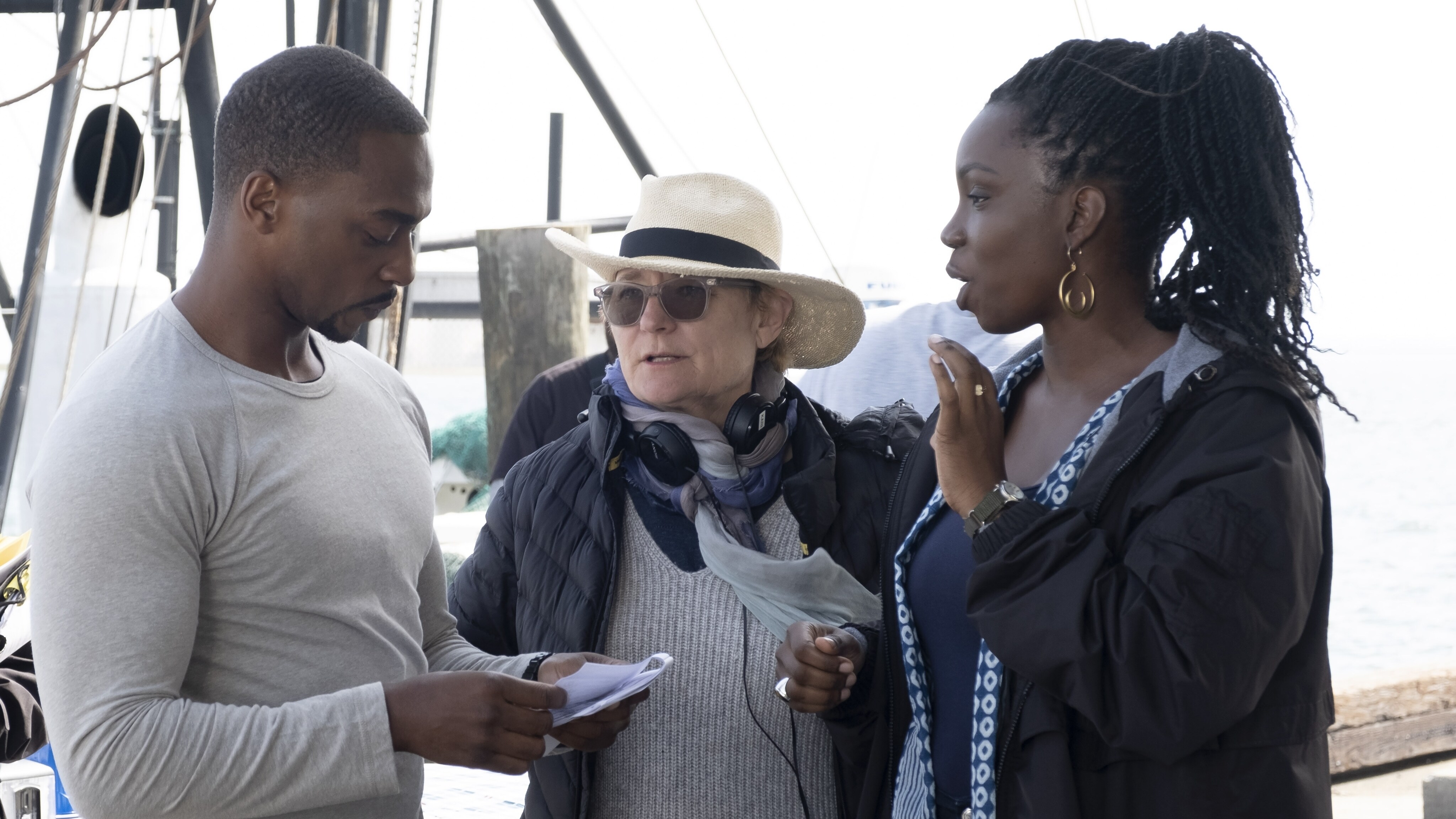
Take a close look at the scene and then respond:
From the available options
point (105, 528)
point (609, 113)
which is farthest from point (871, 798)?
point (609, 113)

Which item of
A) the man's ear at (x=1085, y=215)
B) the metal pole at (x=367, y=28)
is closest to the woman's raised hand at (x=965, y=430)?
the man's ear at (x=1085, y=215)

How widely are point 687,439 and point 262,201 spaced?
3.17 feet

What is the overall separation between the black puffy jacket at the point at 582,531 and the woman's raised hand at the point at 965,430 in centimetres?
60

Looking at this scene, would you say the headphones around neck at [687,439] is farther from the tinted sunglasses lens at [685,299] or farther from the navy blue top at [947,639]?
the navy blue top at [947,639]

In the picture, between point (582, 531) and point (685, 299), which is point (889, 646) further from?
point (685, 299)

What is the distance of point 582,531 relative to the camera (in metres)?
2.37

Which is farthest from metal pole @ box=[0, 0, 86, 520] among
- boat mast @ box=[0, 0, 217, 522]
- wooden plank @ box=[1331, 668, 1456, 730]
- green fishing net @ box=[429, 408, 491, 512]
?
green fishing net @ box=[429, 408, 491, 512]

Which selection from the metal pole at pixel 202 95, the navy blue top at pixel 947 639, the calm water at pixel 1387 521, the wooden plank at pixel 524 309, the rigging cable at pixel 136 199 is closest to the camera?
the navy blue top at pixel 947 639

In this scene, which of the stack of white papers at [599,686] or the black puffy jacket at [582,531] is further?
the black puffy jacket at [582,531]

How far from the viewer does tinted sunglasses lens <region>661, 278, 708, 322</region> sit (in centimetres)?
252

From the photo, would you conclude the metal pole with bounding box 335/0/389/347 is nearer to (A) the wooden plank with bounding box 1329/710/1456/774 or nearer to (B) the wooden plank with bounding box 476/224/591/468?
(B) the wooden plank with bounding box 476/224/591/468

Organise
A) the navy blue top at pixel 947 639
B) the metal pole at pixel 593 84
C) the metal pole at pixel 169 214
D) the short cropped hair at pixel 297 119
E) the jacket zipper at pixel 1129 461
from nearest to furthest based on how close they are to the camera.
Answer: the jacket zipper at pixel 1129 461
the short cropped hair at pixel 297 119
the navy blue top at pixel 947 639
the metal pole at pixel 169 214
the metal pole at pixel 593 84

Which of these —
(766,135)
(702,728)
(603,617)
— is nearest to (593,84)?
(766,135)

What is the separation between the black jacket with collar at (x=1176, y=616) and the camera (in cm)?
151
